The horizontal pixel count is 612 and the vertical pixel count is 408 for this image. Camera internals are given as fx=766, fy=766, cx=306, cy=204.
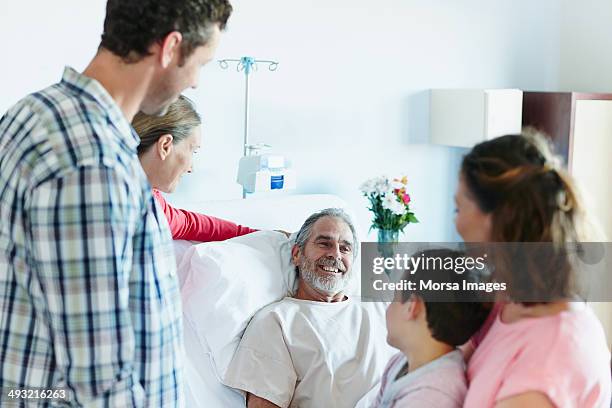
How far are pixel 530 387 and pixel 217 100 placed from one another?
7.04 ft

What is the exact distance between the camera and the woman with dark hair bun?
3.32 feet

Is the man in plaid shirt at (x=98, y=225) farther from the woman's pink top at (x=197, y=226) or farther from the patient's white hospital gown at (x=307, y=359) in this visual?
the woman's pink top at (x=197, y=226)

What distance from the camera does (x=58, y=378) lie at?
1215 mm

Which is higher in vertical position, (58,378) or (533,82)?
(533,82)

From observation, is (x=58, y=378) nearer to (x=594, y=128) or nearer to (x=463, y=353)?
(x=463, y=353)

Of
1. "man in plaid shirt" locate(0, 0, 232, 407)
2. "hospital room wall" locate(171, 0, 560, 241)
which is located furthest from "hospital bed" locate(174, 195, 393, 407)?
"man in plaid shirt" locate(0, 0, 232, 407)

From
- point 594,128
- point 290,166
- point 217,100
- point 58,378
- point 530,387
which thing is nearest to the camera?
point 530,387

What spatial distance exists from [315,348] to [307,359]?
1.5 inches

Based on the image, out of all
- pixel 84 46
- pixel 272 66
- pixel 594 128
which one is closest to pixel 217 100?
pixel 272 66

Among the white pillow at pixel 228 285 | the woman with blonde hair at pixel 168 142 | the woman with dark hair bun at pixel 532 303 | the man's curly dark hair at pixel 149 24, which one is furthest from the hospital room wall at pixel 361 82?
the woman with dark hair bun at pixel 532 303

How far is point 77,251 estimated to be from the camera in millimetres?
1128

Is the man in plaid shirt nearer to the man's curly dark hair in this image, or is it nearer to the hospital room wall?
the man's curly dark hair

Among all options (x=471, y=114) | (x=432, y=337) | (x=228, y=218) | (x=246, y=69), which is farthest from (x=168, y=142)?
(x=471, y=114)

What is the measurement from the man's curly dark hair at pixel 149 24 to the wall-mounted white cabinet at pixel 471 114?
2.23 meters
